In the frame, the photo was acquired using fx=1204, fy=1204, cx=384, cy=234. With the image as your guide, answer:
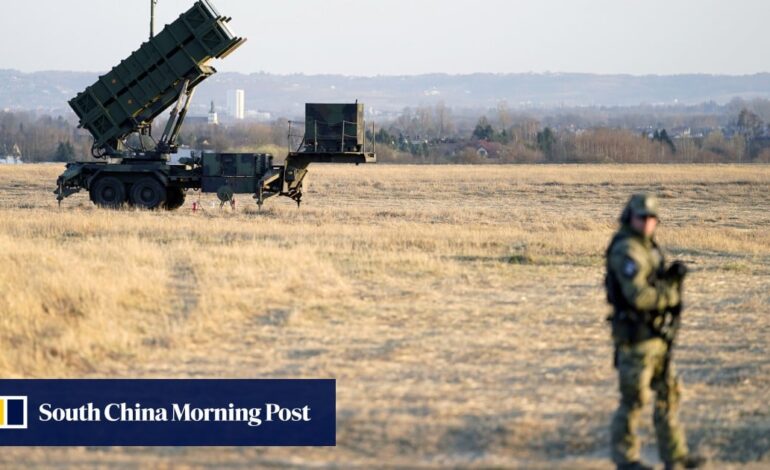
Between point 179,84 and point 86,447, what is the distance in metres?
20.3

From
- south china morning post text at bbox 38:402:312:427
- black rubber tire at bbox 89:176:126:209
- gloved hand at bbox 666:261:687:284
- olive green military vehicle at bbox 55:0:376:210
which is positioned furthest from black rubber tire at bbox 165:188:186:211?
gloved hand at bbox 666:261:687:284

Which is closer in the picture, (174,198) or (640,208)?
(640,208)

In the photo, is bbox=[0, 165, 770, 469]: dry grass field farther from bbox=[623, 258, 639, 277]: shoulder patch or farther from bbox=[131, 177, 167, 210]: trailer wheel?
bbox=[131, 177, 167, 210]: trailer wheel

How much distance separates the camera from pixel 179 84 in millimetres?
28031

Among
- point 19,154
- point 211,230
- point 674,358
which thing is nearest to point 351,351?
point 674,358

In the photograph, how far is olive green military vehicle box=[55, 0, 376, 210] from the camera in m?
27.5

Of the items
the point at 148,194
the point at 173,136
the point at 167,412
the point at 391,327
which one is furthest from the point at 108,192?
the point at 167,412

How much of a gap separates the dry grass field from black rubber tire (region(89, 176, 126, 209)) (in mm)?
3493

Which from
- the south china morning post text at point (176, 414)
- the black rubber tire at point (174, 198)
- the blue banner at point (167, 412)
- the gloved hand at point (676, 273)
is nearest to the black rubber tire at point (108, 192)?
the black rubber tire at point (174, 198)

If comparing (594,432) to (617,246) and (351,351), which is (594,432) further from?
(351,351)

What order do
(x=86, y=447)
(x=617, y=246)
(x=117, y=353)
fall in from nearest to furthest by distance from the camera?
(x=617, y=246) < (x=86, y=447) < (x=117, y=353)

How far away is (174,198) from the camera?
28844 mm

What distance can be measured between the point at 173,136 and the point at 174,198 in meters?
1.49

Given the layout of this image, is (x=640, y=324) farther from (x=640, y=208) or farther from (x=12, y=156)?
(x=12, y=156)
